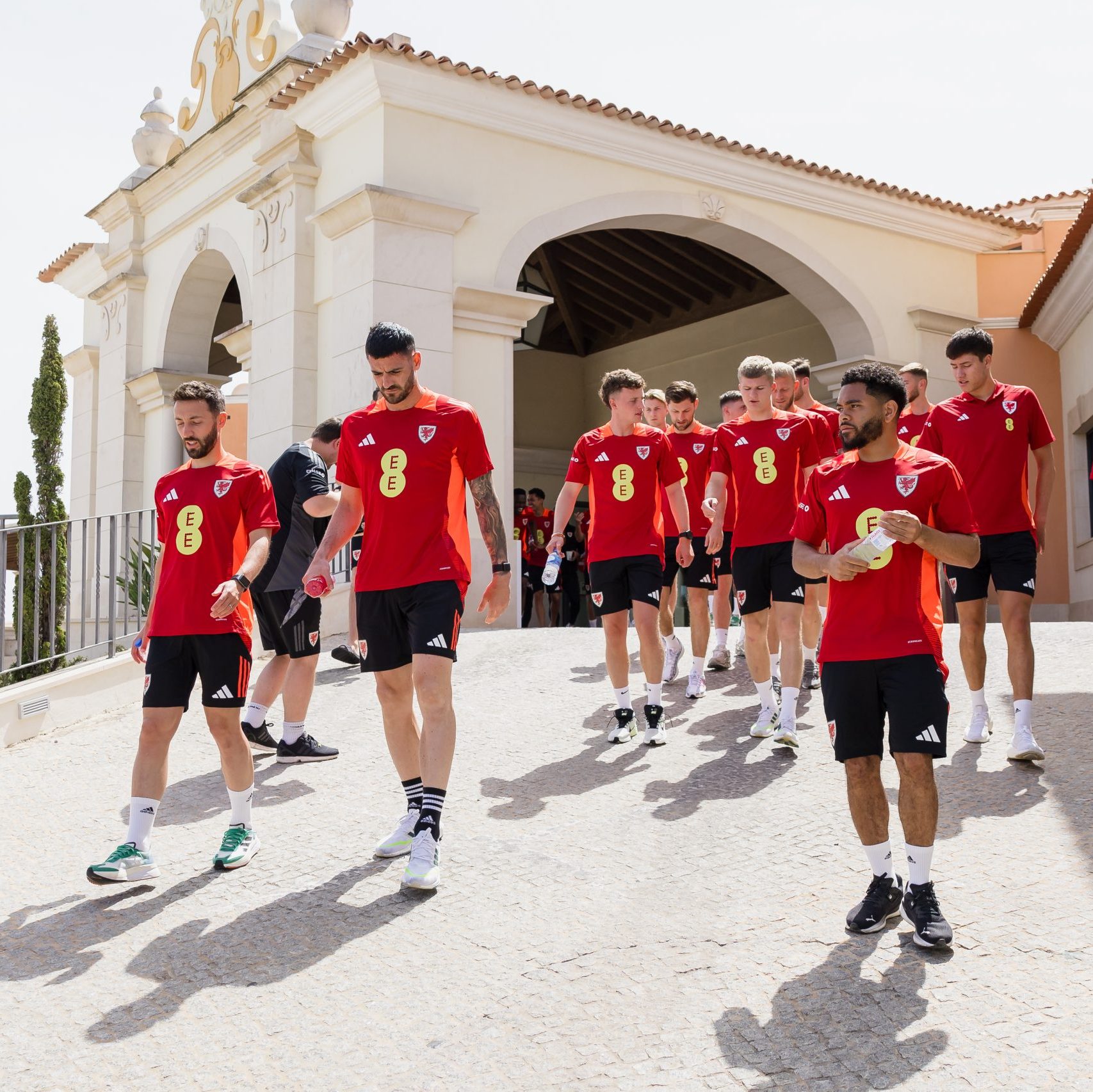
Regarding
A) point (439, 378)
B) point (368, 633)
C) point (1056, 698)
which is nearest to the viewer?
point (368, 633)

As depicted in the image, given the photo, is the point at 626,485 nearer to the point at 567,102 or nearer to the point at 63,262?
the point at 567,102

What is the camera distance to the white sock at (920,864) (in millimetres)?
3691

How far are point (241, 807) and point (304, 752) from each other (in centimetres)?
171

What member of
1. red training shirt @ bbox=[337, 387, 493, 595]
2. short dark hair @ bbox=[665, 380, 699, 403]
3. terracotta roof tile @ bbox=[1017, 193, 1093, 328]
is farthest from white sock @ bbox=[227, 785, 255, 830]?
terracotta roof tile @ bbox=[1017, 193, 1093, 328]

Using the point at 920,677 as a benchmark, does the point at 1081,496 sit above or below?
above

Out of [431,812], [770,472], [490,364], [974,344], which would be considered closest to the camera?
[431,812]

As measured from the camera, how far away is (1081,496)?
1653cm

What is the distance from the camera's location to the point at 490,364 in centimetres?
1357

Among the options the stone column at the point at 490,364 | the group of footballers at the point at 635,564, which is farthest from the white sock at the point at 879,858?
the stone column at the point at 490,364

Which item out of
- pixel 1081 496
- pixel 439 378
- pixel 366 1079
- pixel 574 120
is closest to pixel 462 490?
pixel 366 1079

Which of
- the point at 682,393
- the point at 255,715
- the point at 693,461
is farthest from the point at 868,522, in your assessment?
the point at 693,461

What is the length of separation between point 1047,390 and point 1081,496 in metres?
1.85

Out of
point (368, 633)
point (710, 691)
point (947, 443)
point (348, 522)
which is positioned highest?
point (947, 443)

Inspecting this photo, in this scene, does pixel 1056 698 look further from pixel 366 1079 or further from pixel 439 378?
pixel 439 378
